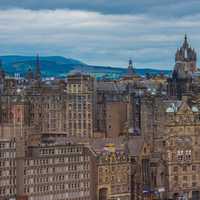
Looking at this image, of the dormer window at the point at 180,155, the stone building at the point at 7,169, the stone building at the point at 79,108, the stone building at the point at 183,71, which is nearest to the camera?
the stone building at the point at 7,169

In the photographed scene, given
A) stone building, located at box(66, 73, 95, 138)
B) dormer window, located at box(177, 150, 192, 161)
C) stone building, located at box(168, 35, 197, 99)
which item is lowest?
dormer window, located at box(177, 150, 192, 161)

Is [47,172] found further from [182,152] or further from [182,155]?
[182,155]

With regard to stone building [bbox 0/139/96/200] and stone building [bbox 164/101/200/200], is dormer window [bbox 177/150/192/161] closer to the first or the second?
stone building [bbox 164/101/200/200]

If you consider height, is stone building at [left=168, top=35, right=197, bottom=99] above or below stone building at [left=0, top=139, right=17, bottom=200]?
above

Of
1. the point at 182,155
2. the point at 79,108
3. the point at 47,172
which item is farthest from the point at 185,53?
the point at 47,172

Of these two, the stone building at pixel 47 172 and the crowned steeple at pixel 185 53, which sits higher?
the crowned steeple at pixel 185 53

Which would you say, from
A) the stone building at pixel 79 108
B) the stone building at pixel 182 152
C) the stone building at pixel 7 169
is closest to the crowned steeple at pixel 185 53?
the stone building at pixel 79 108

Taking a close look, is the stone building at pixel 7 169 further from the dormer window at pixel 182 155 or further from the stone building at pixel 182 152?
the dormer window at pixel 182 155

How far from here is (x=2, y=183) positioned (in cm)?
10919

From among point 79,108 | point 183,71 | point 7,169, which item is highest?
point 183,71

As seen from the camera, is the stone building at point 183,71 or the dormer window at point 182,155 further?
the stone building at point 183,71

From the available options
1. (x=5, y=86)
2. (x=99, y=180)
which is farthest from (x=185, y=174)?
(x=5, y=86)

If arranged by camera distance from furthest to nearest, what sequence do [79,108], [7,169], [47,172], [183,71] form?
[183,71] < [79,108] < [47,172] < [7,169]

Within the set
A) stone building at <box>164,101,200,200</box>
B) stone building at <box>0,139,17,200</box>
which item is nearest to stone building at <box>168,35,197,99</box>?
stone building at <box>164,101,200,200</box>
